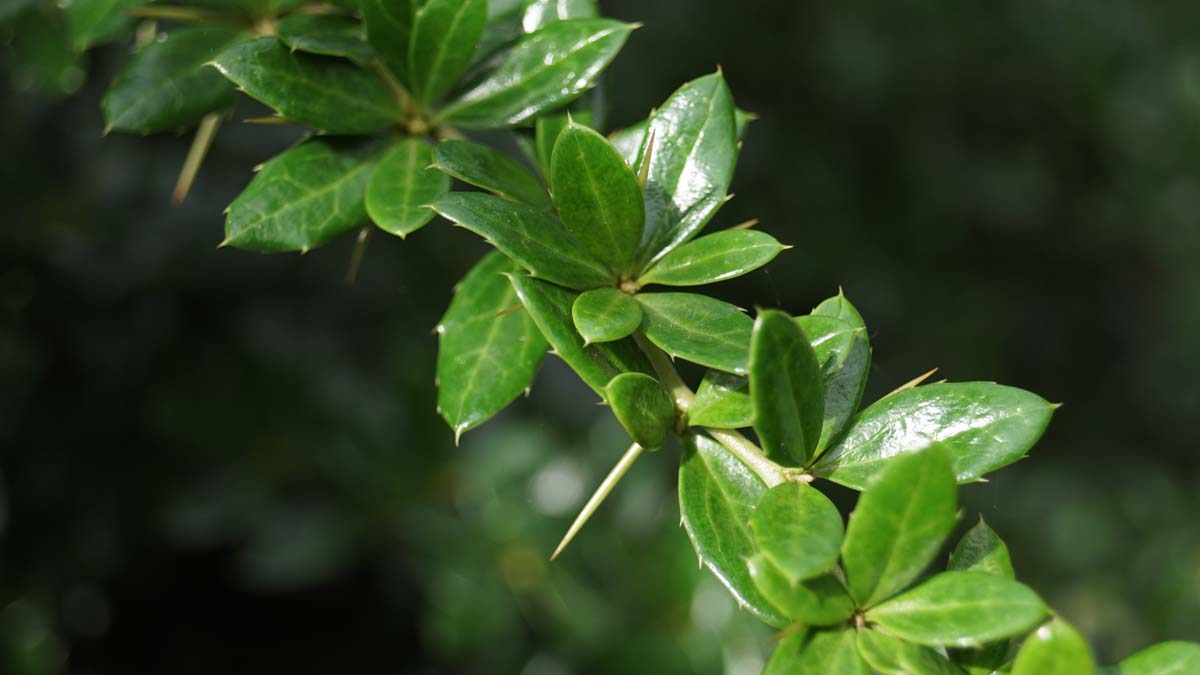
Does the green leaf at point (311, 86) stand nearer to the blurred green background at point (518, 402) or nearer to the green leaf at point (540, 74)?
the green leaf at point (540, 74)

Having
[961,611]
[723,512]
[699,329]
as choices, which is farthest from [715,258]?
[961,611]

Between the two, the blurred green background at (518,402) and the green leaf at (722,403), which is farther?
the blurred green background at (518,402)

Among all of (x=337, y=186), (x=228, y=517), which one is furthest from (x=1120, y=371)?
(x=337, y=186)

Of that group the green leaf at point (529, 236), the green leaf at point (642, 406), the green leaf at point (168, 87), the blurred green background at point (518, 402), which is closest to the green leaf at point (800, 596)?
the green leaf at point (642, 406)

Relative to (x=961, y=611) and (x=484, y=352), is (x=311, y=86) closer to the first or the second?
(x=484, y=352)

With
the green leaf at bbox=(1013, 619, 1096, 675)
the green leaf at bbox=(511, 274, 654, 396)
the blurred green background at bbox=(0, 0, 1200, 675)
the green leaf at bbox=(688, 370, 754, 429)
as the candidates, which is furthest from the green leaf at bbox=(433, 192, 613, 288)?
the blurred green background at bbox=(0, 0, 1200, 675)

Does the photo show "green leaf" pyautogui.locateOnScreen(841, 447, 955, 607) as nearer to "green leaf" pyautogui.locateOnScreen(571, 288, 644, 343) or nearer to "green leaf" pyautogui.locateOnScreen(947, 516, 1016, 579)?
"green leaf" pyautogui.locateOnScreen(947, 516, 1016, 579)
